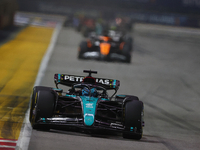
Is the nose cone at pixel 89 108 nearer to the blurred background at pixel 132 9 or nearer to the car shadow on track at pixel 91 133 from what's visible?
the car shadow on track at pixel 91 133

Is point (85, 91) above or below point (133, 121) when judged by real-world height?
above

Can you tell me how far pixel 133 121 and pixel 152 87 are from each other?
26.1ft

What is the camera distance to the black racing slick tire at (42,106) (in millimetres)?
8016

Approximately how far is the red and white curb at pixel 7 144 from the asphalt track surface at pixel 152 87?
273 mm

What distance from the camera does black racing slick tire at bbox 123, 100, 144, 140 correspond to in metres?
8.15

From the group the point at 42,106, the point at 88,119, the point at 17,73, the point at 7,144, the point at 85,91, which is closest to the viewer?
the point at 7,144

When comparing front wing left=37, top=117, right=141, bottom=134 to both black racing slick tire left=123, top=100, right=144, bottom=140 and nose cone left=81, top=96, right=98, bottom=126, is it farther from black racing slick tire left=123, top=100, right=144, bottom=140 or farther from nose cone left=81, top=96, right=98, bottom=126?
black racing slick tire left=123, top=100, right=144, bottom=140

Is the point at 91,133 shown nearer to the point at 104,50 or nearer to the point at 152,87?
the point at 152,87

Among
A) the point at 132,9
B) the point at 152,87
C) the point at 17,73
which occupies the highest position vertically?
the point at 132,9

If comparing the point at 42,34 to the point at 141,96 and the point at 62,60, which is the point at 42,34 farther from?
the point at 141,96

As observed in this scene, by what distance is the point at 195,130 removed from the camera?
34.1ft

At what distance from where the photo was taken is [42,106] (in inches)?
319

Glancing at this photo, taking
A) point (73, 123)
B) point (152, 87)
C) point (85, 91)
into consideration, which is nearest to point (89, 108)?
point (73, 123)

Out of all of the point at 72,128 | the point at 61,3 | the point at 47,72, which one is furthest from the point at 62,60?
the point at 61,3
